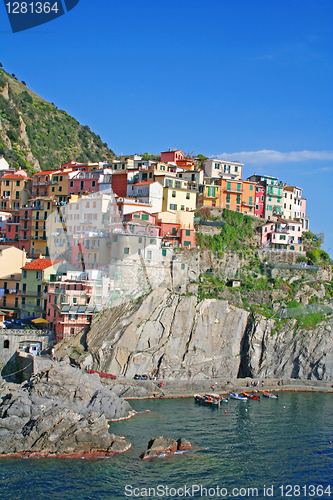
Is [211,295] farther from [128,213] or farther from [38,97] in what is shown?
[38,97]

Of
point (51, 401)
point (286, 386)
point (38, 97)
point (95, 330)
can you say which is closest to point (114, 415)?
point (51, 401)

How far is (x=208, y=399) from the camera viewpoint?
172 ft

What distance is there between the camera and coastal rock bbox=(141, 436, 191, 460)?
38094 mm

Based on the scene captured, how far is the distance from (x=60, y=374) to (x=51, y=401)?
3.56m

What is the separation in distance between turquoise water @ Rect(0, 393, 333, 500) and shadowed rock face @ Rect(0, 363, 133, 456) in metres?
1.40

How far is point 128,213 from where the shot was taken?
67.7 metres

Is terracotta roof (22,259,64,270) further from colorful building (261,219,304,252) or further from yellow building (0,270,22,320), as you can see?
colorful building (261,219,304,252)

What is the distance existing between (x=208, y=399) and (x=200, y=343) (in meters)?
9.36

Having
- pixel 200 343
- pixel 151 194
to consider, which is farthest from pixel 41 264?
pixel 200 343

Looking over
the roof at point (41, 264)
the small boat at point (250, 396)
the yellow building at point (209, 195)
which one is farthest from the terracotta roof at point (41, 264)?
the small boat at point (250, 396)

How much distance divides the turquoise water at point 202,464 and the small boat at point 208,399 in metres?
1.95

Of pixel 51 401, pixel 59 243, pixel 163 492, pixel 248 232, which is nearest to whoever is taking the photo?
pixel 163 492

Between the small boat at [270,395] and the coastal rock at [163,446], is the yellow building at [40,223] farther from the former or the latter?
the coastal rock at [163,446]

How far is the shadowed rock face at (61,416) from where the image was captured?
38812 mm
